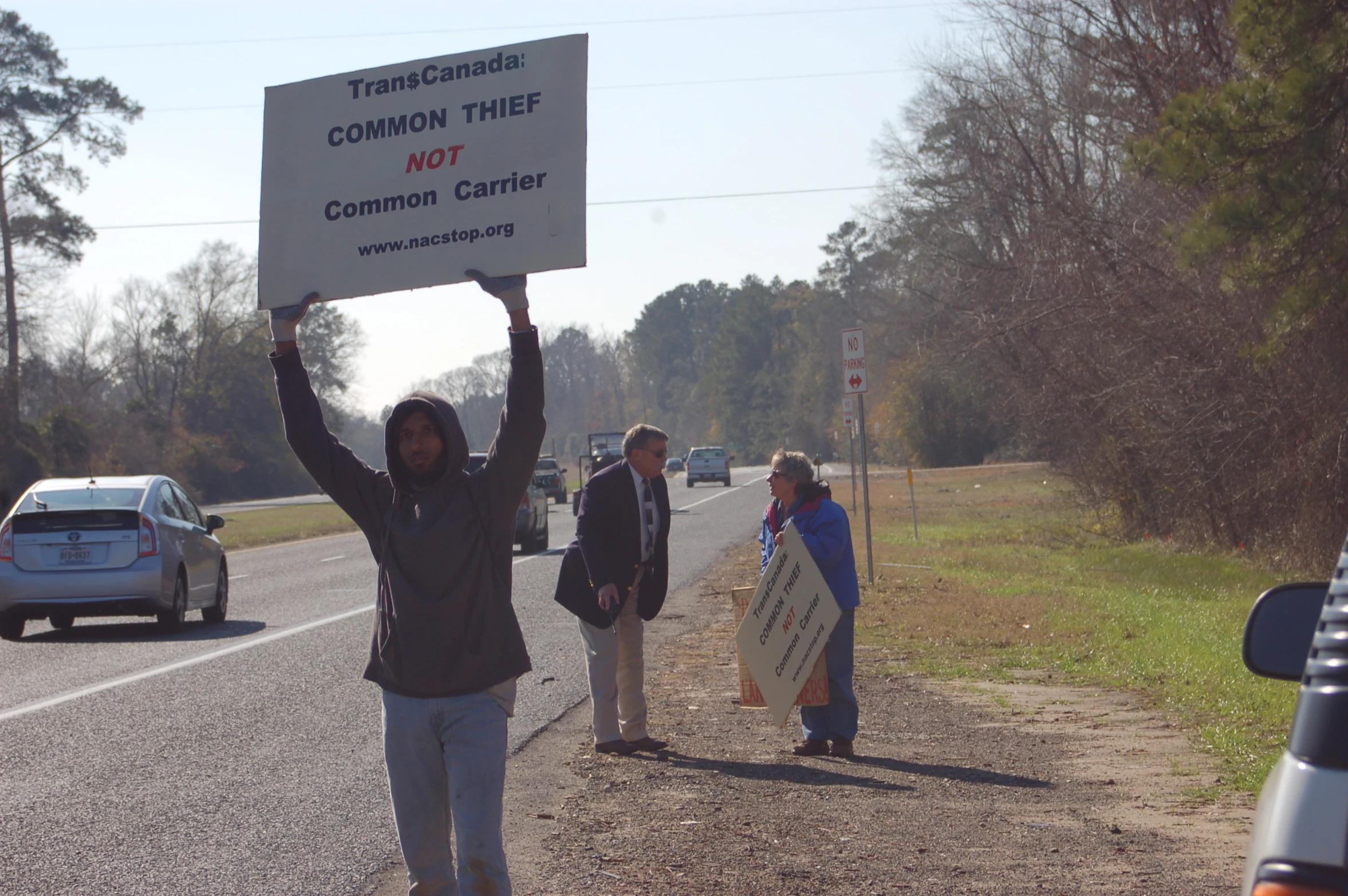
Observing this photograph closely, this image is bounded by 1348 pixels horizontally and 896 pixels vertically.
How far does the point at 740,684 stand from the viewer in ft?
28.1

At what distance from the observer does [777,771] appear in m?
7.57

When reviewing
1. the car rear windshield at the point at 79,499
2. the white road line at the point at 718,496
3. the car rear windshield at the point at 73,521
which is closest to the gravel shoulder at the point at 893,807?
the car rear windshield at the point at 73,521

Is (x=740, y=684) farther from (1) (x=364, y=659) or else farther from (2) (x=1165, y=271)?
(2) (x=1165, y=271)

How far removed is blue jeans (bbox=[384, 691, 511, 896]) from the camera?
407 cm

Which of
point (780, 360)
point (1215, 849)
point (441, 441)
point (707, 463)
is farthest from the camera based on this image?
point (780, 360)

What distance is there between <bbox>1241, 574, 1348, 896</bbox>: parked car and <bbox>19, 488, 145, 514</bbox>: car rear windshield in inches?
546

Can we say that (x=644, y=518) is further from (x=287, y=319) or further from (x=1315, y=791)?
(x=1315, y=791)

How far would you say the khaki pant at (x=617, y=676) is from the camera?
8.09 metres

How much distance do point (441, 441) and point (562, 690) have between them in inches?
259

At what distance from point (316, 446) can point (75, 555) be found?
11.0 metres

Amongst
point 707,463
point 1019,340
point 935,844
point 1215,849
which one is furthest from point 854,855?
point 707,463

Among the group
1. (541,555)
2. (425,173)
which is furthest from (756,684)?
(541,555)

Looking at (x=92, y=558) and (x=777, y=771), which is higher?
(x=92, y=558)

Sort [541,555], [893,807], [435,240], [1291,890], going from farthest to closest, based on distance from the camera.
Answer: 1. [541,555]
2. [893,807]
3. [435,240]
4. [1291,890]
